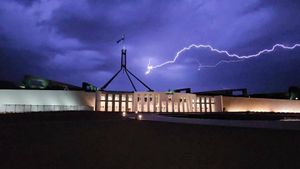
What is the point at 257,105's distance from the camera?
216 feet

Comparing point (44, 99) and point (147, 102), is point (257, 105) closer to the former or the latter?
point (147, 102)

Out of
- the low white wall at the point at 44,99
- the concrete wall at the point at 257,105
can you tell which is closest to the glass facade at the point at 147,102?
the low white wall at the point at 44,99

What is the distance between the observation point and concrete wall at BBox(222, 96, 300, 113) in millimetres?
64375

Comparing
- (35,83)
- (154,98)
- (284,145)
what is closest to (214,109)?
(154,98)

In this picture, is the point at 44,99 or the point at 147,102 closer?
the point at 44,99

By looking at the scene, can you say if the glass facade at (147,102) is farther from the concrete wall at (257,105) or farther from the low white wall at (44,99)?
the concrete wall at (257,105)

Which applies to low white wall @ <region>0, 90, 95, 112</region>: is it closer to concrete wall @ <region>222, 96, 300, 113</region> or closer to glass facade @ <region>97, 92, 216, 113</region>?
glass facade @ <region>97, 92, 216, 113</region>

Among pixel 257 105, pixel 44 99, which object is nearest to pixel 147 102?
pixel 44 99

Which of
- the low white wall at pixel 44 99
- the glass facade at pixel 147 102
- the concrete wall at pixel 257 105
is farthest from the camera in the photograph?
the concrete wall at pixel 257 105

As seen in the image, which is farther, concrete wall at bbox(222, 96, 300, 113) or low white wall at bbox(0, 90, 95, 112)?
concrete wall at bbox(222, 96, 300, 113)

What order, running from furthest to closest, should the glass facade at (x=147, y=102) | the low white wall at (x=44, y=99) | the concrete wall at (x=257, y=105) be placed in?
the concrete wall at (x=257, y=105) → the glass facade at (x=147, y=102) → the low white wall at (x=44, y=99)

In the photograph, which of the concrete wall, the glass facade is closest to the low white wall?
the glass facade

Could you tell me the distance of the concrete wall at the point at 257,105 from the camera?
64.4m

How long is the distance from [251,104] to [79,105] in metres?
41.0
